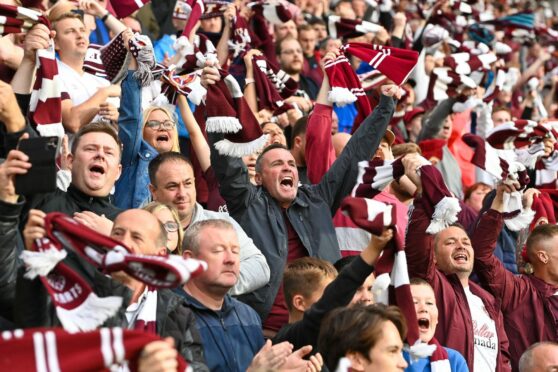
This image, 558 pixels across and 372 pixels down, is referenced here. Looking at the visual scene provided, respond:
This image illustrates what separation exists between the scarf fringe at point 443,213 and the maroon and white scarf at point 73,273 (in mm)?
2254

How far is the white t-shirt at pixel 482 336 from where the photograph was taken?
679 cm

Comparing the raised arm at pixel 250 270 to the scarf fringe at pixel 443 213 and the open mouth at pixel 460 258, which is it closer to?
the scarf fringe at pixel 443 213

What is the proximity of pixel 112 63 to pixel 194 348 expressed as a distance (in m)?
2.61

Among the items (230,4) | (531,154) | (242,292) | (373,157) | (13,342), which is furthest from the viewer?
(230,4)

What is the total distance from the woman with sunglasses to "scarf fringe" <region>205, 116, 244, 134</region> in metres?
0.49

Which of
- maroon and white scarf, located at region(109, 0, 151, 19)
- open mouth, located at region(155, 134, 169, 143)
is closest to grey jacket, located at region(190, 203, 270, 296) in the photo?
open mouth, located at region(155, 134, 169, 143)

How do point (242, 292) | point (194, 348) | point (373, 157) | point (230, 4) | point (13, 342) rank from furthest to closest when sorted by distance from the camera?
point (230, 4), point (373, 157), point (242, 292), point (194, 348), point (13, 342)

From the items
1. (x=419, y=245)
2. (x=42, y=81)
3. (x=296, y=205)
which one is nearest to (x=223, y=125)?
(x=296, y=205)

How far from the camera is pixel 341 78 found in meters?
7.69

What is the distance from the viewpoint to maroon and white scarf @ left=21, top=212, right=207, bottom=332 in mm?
4039

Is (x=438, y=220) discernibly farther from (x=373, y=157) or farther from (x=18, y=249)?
(x=18, y=249)

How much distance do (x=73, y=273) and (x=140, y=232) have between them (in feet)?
2.39

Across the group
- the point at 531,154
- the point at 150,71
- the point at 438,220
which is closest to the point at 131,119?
the point at 150,71

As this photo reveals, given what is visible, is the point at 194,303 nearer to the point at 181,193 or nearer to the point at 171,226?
the point at 171,226
